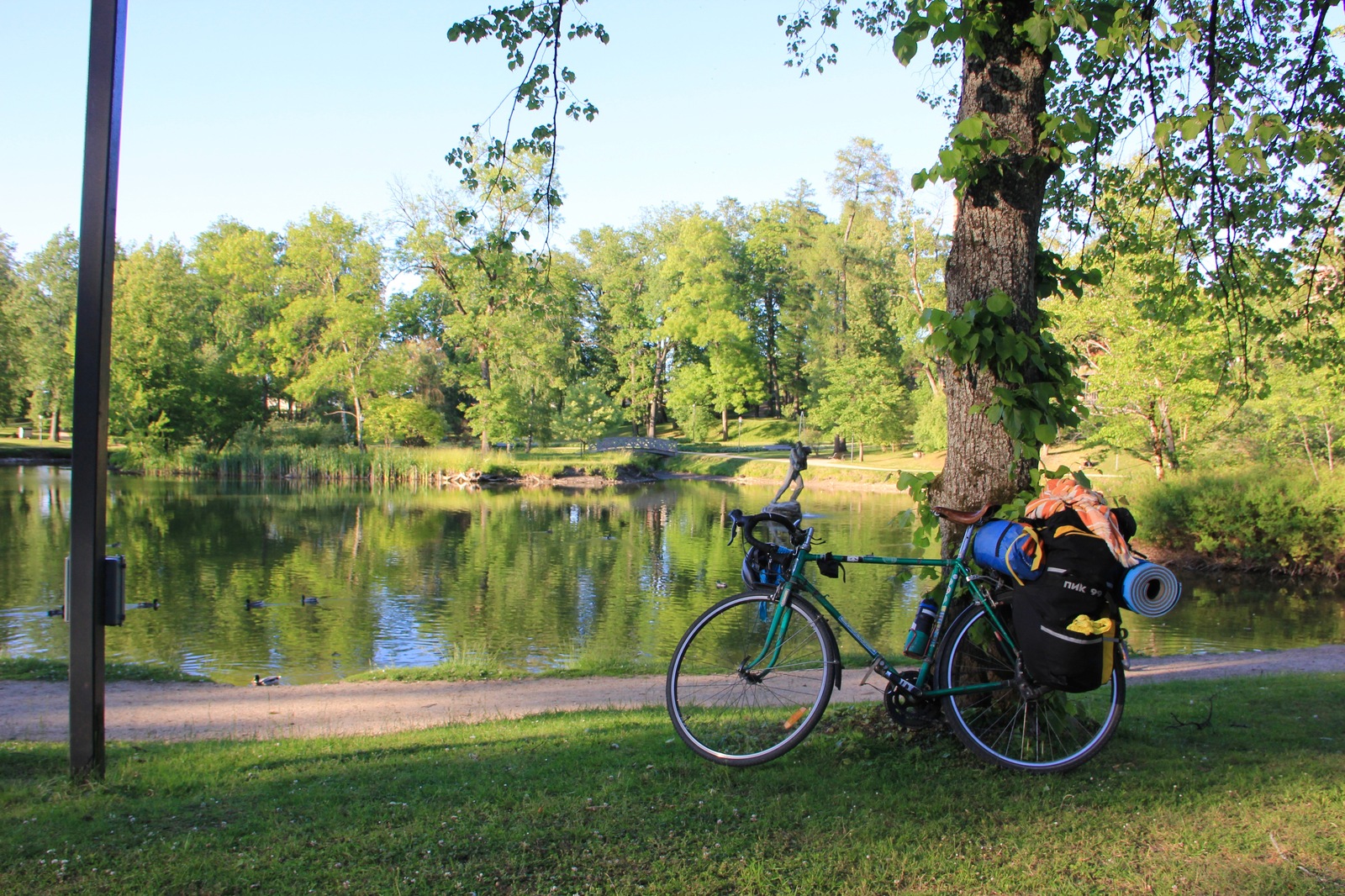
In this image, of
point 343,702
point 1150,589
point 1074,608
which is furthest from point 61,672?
point 1150,589

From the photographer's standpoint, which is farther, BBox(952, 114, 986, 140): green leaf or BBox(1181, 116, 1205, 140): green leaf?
BBox(952, 114, 986, 140): green leaf

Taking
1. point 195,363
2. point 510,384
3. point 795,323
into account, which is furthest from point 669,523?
point 795,323

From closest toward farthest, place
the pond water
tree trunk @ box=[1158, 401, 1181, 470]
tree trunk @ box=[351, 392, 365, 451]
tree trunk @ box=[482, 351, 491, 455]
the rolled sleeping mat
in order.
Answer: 1. the rolled sleeping mat
2. the pond water
3. tree trunk @ box=[1158, 401, 1181, 470]
4. tree trunk @ box=[351, 392, 365, 451]
5. tree trunk @ box=[482, 351, 491, 455]

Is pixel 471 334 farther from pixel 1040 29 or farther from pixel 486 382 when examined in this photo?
pixel 1040 29

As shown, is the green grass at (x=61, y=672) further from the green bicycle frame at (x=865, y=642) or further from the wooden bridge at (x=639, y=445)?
the wooden bridge at (x=639, y=445)

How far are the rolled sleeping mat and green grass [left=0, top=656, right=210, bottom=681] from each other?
31.9ft

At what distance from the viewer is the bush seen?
760 inches

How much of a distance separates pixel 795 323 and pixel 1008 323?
5556 centimetres

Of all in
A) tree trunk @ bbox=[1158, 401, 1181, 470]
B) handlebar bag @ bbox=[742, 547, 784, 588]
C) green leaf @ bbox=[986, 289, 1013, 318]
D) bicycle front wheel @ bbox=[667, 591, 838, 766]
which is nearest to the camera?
bicycle front wheel @ bbox=[667, 591, 838, 766]

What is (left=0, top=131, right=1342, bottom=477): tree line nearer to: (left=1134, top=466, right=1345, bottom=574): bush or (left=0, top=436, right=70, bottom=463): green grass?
(left=0, top=436, right=70, bottom=463): green grass

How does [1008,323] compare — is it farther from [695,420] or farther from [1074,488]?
[695,420]

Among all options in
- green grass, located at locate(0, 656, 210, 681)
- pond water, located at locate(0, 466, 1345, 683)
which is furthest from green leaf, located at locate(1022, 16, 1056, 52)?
green grass, located at locate(0, 656, 210, 681)

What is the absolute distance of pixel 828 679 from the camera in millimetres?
3955

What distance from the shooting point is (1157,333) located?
2225 centimetres
